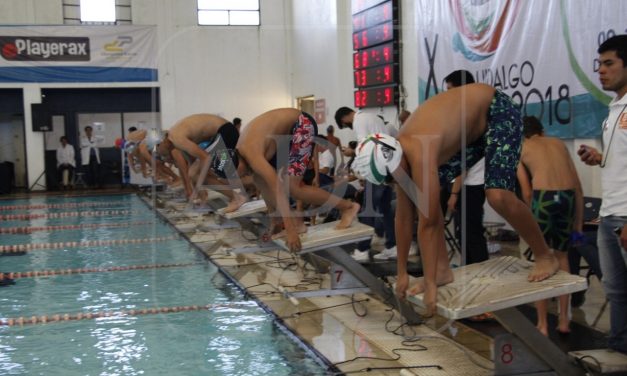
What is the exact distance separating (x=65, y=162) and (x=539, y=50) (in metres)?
14.7

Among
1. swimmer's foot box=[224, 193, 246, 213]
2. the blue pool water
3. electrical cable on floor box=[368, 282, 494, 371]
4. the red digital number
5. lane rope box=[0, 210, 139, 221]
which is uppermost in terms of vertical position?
the red digital number

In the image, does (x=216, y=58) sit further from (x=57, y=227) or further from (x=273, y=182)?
(x=273, y=182)

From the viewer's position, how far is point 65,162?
1947 centimetres

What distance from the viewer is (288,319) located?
5.40 metres

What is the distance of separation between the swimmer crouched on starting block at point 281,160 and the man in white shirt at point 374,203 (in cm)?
109

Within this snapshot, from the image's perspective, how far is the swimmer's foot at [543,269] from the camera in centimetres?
369

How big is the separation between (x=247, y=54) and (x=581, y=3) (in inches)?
545

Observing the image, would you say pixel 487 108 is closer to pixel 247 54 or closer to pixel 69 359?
pixel 69 359

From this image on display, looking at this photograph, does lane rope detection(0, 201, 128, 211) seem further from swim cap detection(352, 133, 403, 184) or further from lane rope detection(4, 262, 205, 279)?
swim cap detection(352, 133, 403, 184)

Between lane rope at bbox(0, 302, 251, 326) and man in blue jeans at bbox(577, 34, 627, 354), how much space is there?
311 cm

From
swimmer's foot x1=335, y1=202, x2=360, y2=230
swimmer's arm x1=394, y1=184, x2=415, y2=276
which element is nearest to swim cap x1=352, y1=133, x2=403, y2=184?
swimmer's arm x1=394, y1=184, x2=415, y2=276

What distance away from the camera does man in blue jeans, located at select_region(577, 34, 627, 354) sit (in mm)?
3502

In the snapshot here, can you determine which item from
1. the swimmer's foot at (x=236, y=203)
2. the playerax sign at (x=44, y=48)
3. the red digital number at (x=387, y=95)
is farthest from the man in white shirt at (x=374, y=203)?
the playerax sign at (x=44, y=48)

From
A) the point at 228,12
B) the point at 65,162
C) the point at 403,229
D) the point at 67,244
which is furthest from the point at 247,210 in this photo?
→ the point at 228,12
